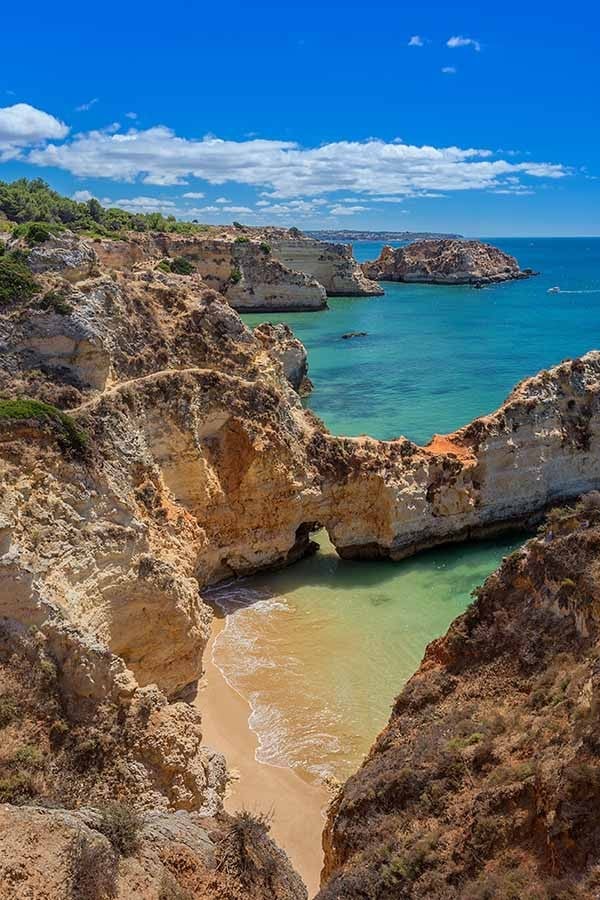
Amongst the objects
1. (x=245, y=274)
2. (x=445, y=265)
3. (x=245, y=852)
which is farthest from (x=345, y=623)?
(x=445, y=265)

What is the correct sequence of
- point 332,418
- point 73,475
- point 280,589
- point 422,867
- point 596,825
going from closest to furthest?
point 596,825, point 422,867, point 73,475, point 280,589, point 332,418

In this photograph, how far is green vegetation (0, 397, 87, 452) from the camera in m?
14.8

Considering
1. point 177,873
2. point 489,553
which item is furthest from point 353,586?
point 177,873

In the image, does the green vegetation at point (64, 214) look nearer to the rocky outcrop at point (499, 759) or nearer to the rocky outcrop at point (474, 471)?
the rocky outcrop at point (474, 471)

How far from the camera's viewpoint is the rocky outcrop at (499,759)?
6.86 m

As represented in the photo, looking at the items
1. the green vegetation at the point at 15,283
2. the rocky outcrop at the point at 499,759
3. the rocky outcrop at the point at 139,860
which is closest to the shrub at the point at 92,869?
the rocky outcrop at the point at 139,860

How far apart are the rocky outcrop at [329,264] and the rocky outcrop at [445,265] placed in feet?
91.7

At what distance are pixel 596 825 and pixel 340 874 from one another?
11.0 feet

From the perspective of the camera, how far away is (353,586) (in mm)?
21344

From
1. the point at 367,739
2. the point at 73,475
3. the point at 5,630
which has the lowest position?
the point at 367,739

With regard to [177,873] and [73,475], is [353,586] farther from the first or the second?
[177,873]

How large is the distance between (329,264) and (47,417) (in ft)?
305

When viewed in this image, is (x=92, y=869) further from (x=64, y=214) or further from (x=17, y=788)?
(x=64, y=214)

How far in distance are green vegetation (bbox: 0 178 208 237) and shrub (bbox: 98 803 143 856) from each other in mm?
36357
